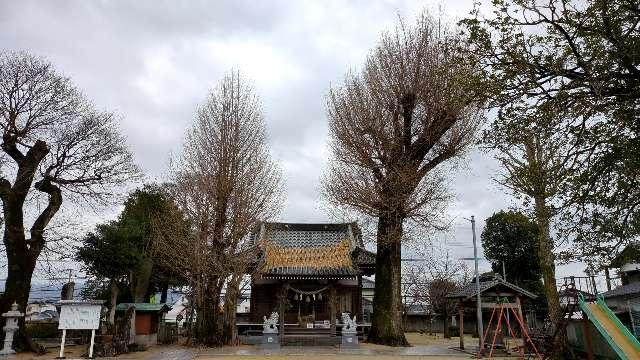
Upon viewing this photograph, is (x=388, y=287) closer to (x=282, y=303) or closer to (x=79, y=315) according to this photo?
(x=282, y=303)

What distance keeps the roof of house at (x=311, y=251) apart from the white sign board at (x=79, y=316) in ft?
21.9

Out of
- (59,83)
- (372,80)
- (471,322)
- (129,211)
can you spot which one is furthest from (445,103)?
(471,322)

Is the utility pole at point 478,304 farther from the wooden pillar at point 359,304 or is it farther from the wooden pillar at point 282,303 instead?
the wooden pillar at point 282,303

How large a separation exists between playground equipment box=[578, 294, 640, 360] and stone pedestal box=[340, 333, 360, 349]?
8152 mm

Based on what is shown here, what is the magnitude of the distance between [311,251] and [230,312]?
5986 mm

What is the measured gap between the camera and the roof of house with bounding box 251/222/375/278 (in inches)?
779

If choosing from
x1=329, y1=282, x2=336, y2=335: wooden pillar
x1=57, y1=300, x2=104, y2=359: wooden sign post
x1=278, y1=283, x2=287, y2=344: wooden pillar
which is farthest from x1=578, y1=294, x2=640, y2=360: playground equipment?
x1=57, y1=300, x2=104, y2=359: wooden sign post

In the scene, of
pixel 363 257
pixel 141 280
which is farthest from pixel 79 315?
pixel 363 257

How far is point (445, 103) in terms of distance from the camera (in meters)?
16.4

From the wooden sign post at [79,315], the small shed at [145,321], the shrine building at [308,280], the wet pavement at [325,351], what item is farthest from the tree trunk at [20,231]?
the shrine building at [308,280]

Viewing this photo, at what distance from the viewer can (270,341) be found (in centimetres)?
1741

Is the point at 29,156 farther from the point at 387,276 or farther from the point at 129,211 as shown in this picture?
the point at 387,276

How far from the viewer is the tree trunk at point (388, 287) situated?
17594 millimetres

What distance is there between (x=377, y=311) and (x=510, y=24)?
13.7 m
